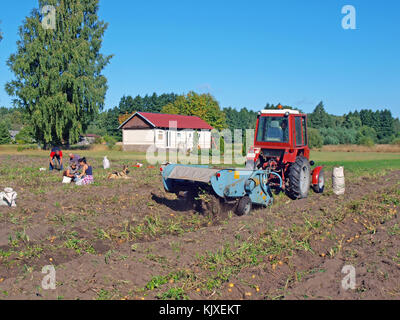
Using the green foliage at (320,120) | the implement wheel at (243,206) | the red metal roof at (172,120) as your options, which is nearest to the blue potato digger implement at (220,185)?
the implement wheel at (243,206)

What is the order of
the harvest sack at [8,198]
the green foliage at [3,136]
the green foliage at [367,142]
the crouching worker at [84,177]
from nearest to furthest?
the harvest sack at [8,198] → the crouching worker at [84,177] → the green foliage at [3,136] → the green foliage at [367,142]

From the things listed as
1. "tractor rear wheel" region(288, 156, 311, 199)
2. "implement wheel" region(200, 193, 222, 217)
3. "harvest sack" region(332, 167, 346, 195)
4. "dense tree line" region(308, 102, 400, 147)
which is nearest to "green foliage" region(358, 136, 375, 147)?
"dense tree line" region(308, 102, 400, 147)

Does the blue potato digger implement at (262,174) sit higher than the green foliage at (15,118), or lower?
lower

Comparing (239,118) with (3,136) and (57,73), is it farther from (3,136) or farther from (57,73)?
(57,73)

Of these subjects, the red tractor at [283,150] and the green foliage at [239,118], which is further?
the green foliage at [239,118]

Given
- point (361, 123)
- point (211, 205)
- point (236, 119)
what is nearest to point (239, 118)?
point (236, 119)

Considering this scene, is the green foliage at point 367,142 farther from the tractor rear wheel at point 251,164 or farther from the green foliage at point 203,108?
the tractor rear wheel at point 251,164

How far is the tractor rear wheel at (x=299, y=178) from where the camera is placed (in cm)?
1040

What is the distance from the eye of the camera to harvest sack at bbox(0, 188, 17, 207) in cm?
956

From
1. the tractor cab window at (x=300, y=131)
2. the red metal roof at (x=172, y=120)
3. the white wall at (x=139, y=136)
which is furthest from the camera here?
the red metal roof at (x=172, y=120)

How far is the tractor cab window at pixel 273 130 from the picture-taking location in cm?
1073

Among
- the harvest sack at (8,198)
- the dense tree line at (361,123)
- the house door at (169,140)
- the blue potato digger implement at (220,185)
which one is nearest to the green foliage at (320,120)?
the dense tree line at (361,123)

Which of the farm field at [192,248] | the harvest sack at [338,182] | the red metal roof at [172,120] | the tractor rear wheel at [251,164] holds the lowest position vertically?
the farm field at [192,248]
